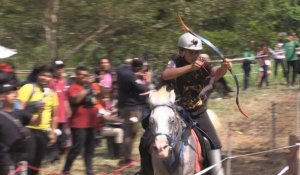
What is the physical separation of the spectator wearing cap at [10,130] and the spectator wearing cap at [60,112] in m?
2.06

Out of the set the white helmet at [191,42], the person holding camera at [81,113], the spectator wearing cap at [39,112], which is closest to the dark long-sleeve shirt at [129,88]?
the person holding camera at [81,113]

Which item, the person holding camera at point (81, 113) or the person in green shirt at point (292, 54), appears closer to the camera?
the person holding camera at point (81, 113)

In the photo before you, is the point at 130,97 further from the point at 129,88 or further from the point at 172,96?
the point at 172,96

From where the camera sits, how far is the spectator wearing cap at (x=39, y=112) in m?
7.46

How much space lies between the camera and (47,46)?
45.9 ft

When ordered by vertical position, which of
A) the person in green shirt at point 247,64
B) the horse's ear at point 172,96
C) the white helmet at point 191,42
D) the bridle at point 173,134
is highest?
the white helmet at point 191,42

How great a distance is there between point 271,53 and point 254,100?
10.3ft

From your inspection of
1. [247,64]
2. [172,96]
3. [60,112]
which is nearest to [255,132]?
[247,64]

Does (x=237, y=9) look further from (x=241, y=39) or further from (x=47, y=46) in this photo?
(x=47, y=46)

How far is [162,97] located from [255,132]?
8.45 m

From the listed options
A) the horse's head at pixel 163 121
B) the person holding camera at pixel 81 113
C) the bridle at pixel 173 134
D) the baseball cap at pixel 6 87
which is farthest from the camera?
the person holding camera at pixel 81 113

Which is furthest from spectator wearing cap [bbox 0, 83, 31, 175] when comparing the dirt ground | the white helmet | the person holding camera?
the dirt ground

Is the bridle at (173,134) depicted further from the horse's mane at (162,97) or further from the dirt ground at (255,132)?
the dirt ground at (255,132)

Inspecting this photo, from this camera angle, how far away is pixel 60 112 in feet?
30.4
